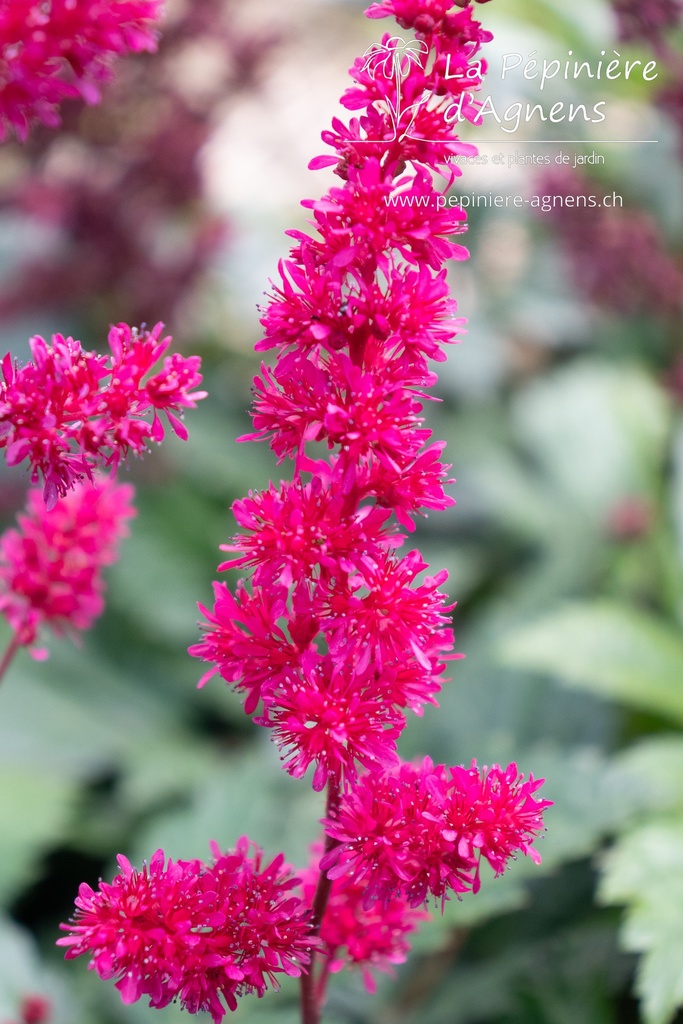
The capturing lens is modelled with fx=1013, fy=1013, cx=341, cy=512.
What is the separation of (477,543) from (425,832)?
81.2 inches

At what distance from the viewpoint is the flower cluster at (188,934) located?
0.74m

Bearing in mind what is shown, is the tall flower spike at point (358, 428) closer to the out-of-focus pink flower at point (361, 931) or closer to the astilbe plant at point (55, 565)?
Answer: the out-of-focus pink flower at point (361, 931)

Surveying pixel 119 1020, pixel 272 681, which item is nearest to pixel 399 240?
pixel 272 681

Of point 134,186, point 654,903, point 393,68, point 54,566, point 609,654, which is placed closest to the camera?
point 393,68

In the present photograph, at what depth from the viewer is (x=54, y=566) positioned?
101 centimetres

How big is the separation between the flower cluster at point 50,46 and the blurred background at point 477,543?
0.79m

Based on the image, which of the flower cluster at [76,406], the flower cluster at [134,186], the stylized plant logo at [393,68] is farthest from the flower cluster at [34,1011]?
the flower cluster at [134,186]

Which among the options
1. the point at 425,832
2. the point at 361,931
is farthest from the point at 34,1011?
the point at 425,832

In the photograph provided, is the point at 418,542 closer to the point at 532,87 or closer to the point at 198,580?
the point at 198,580

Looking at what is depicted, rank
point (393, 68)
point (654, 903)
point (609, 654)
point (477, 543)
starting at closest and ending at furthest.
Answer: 1. point (393, 68)
2. point (654, 903)
3. point (609, 654)
4. point (477, 543)

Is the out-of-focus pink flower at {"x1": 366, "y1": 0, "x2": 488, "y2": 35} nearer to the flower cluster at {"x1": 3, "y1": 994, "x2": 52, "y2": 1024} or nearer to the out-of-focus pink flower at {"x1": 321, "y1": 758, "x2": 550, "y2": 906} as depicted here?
the out-of-focus pink flower at {"x1": 321, "y1": 758, "x2": 550, "y2": 906}

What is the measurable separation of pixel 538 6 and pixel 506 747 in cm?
217

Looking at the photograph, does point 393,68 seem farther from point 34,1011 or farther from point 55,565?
point 34,1011

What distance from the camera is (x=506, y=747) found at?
154cm
